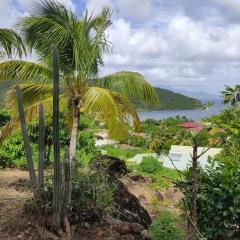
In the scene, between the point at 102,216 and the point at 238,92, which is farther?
the point at 102,216

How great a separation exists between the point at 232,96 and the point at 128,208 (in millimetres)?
4138

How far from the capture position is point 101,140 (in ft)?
117

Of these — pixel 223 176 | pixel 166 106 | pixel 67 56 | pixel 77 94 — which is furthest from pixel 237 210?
pixel 166 106

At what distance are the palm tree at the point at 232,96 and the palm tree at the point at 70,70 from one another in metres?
6.56

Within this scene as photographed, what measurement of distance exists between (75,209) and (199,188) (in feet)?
7.69

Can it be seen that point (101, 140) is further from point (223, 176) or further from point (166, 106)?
point (166, 106)

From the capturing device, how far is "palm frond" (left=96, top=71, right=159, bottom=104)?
12.1 meters

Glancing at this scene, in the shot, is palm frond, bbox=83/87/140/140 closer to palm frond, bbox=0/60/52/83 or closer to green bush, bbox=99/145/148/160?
palm frond, bbox=0/60/52/83

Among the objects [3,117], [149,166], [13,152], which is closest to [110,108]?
[13,152]

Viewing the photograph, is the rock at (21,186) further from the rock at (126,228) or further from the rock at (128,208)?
the rock at (126,228)

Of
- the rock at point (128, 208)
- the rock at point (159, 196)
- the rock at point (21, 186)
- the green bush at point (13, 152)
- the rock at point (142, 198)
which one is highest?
the rock at point (128, 208)

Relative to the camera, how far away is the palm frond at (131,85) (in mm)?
12117

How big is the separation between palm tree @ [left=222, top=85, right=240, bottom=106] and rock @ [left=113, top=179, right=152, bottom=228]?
11.6 feet

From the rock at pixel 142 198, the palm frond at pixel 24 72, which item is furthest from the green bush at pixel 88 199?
the rock at pixel 142 198
